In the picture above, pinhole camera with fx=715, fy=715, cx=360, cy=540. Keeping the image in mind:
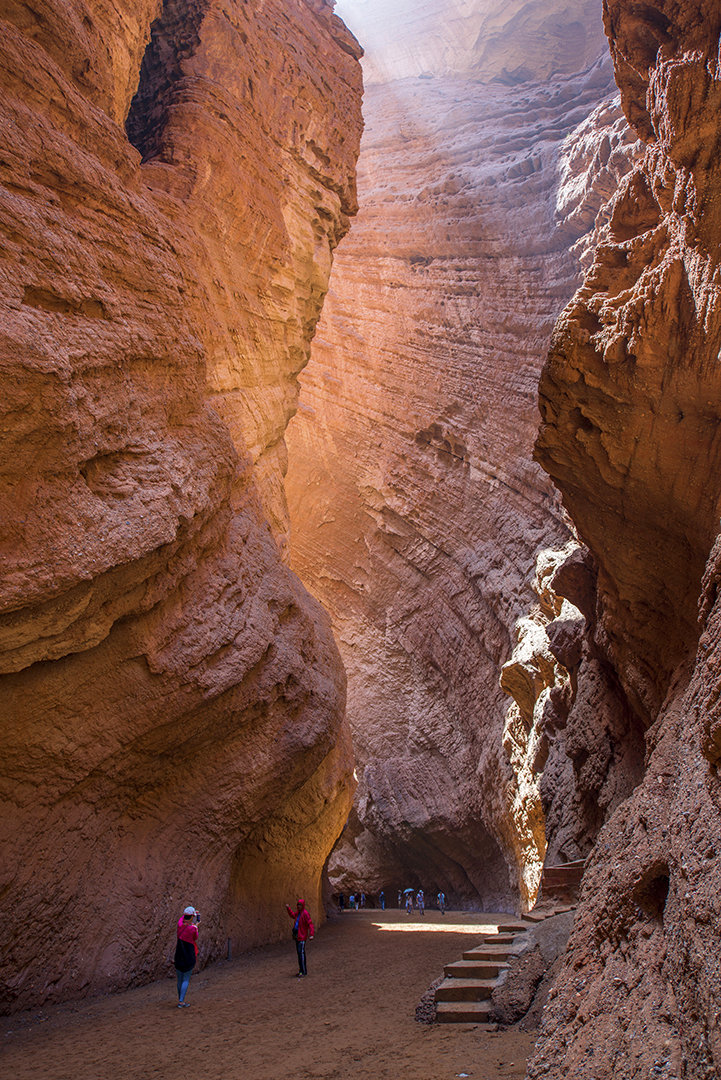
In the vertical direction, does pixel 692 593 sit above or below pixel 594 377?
below

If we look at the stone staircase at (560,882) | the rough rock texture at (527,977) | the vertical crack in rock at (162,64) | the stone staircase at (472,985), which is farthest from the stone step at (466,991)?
the vertical crack in rock at (162,64)

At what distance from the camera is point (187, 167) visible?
34.2 feet

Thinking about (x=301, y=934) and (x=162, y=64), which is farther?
(x=162, y=64)

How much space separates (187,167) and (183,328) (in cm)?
370

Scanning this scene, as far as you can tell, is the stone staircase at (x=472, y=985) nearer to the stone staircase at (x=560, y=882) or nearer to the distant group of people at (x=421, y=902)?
the stone staircase at (x=560, y=882)

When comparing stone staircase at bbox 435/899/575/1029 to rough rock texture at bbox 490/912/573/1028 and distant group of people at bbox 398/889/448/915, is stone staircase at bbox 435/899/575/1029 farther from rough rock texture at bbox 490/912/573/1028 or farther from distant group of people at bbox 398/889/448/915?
distant group of people at bbox 398/889/448/915

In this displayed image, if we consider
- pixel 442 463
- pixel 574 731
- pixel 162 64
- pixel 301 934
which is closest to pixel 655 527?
pixel 574 731

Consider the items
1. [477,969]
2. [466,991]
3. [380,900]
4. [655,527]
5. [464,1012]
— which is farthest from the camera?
[380,900]

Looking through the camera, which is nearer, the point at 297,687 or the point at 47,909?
the point at 47,909

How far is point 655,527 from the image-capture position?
718 cm

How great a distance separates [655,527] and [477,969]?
14.9 ft

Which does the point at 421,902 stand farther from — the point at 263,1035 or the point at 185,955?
the point at 263,1035

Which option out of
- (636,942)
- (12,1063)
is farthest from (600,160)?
(12,1063)

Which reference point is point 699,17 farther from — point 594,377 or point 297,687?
A: point 297,687
